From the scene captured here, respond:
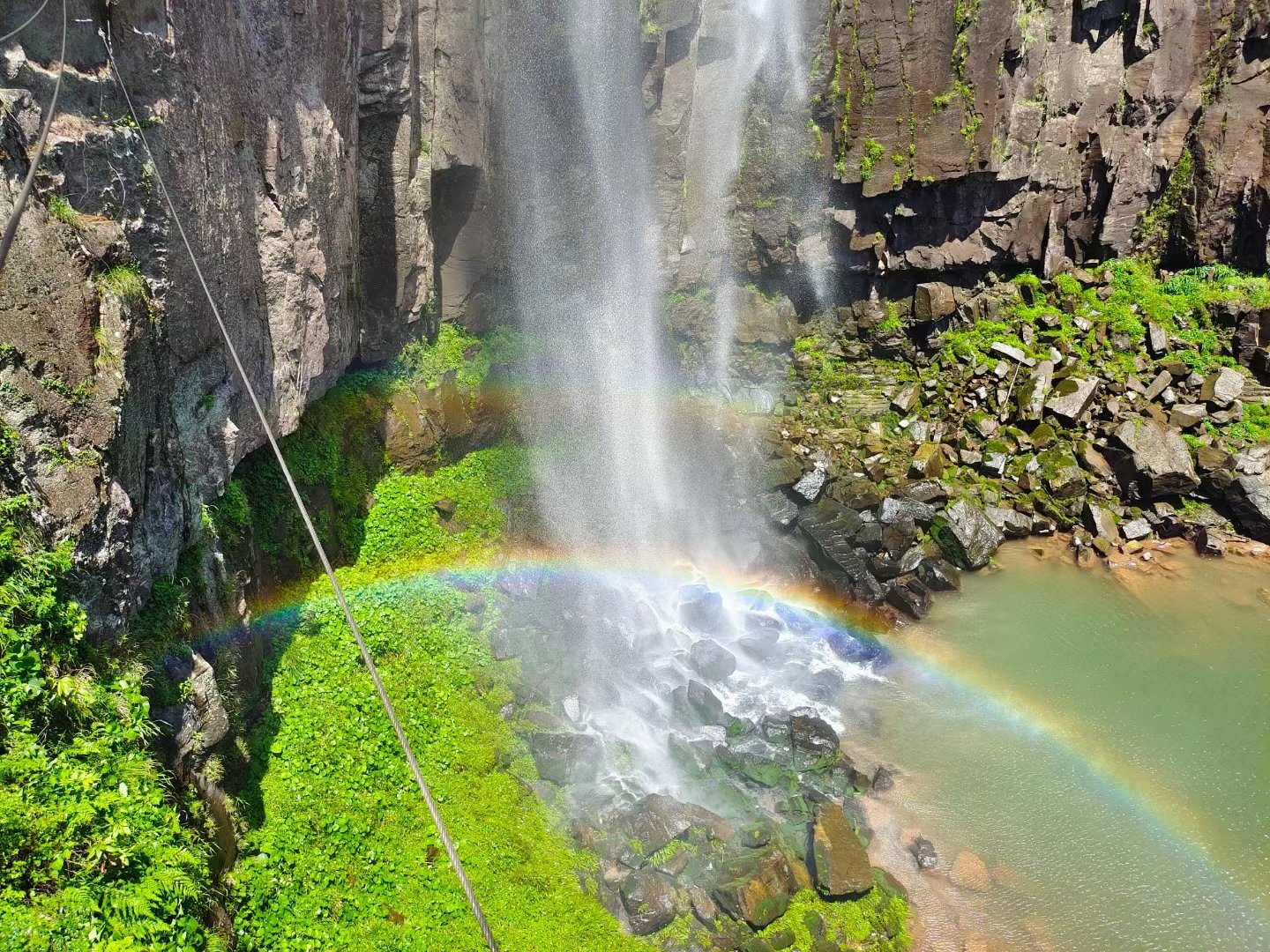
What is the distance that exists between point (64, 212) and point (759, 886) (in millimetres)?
9643

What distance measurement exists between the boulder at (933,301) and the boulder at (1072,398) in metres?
3.33

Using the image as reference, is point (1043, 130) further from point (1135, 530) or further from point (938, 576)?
point (938, 576)

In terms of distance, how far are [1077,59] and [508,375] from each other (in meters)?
16.4

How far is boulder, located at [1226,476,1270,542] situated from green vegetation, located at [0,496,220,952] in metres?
19.8

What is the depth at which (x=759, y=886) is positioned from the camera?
8.89 m

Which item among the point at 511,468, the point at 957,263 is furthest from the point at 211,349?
the point at 957,263

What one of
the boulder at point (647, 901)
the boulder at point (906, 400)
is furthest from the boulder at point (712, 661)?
the boulder at point (906, 400)

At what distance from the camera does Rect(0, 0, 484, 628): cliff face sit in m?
5.65

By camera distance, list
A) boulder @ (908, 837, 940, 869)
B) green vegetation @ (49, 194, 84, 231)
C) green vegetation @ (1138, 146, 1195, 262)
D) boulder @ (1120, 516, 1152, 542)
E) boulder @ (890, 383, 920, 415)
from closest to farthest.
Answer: green vegetation @ (49, 194, 84, 231) → boulder @ (908, 837, 940, 869) → boulder @ (1120, 516, 1152, 542) → boulder @ (890, 383, 920, 415) → green vegetation @ (1138, 146, 1195, 262)

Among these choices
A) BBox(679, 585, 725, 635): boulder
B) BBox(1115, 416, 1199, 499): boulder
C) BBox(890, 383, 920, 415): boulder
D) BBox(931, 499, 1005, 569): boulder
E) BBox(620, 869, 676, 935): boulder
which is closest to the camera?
BBox(620, 869, 676, 935): boulder

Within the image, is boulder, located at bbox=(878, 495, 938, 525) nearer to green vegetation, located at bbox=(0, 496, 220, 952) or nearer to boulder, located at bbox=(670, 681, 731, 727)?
boulder, located at bbox=(670, 681, 731, 727)

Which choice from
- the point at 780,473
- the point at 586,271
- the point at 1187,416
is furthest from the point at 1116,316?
the point at 586,271

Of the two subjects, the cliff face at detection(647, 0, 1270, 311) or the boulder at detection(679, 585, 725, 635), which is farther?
the cliff face at detection(647, 0, 1270, 311)

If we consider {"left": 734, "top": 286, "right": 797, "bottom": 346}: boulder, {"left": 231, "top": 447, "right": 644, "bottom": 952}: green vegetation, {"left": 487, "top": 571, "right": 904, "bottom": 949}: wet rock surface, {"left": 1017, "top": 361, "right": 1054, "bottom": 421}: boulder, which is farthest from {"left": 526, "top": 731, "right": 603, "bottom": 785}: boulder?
{"left": 1017, "top": 361, "right": 1054, "bottom": 421}: boulder
